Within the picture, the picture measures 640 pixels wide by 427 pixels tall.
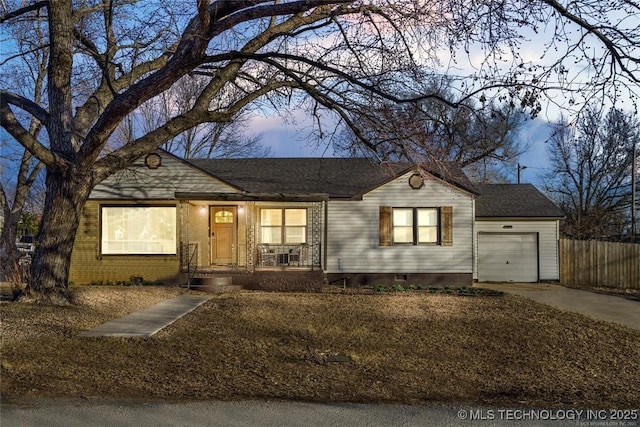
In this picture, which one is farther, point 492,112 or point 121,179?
point 121,179

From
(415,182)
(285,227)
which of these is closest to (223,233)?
(285,227)

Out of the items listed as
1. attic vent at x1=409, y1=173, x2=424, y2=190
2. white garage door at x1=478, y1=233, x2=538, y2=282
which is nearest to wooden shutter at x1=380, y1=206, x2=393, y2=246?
attic vent at x1=409, y1=173, x2=424, y2=190

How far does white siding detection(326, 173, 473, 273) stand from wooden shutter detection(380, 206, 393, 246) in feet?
0.48

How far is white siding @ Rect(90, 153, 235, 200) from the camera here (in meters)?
18.0

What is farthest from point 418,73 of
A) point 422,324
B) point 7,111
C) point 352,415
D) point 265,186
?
point 265,186

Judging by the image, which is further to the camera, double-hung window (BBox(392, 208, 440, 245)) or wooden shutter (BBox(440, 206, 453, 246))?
double-hung window (BBox(392, 208, 440, 245))

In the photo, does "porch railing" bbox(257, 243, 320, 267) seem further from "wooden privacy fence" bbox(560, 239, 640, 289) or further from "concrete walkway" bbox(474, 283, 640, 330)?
"wooden privacy fence" bbox(560, 239, 640, 289)

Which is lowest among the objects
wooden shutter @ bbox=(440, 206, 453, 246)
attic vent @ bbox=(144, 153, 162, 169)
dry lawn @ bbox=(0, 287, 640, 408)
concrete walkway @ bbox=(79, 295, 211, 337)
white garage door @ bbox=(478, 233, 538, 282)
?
dry lawn @ bbox=(0, 287, 640, 408)

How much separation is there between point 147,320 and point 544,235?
15.7m

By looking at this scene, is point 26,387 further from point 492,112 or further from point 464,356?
point 492,112

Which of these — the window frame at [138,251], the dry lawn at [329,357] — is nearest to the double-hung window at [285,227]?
the window frame at [138,251]

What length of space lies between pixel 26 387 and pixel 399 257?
13894 millimetres

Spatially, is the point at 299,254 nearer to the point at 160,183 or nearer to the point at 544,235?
the point at 160,183

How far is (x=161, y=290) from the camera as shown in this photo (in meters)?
14.7
